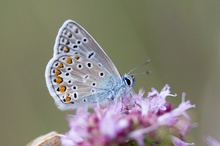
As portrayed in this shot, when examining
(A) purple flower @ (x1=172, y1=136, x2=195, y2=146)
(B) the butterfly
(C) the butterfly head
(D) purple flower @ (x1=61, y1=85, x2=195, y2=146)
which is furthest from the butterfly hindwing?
(A) purple flower @ (x1=172, y1=136, x2=195, y2=146)

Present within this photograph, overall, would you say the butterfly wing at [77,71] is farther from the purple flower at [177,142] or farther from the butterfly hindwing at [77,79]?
the purple flower at [177,142]

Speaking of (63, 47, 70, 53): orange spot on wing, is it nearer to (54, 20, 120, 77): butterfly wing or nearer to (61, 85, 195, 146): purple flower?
(54, 20, 120, 77): butterfly wing

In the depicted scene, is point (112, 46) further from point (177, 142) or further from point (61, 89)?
point (177, 142)

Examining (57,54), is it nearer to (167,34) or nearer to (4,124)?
(167,34)

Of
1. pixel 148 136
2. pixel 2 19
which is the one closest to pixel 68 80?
pixel 148 136

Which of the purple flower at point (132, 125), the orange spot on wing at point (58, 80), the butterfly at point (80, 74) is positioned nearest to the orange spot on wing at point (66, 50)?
the butterfly at point (80, 74)

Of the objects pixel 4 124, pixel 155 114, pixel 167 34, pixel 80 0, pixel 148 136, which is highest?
pixel 80 0

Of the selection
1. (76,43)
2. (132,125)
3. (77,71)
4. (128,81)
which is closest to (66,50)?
(76,43)
